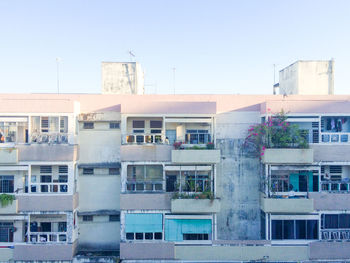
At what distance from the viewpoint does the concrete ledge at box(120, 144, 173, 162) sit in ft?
53.3

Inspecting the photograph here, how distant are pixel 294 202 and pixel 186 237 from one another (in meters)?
5.83

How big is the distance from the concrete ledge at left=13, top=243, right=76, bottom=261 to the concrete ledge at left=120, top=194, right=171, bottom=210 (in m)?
3.56

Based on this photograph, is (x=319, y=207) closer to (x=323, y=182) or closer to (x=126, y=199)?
(x=323, y=182)

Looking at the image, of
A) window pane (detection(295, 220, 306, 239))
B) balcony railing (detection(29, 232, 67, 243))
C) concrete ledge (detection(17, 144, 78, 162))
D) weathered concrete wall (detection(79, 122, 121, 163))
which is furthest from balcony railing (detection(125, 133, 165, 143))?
window pane (detection(295, 220, 306, 239))

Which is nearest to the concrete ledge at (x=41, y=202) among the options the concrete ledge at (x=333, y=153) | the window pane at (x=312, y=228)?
the window pane at (x=312, y=228)

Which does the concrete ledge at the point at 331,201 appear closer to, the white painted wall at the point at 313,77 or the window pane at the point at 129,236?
the white painted wall at the point at 313,77

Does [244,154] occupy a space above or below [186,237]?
above

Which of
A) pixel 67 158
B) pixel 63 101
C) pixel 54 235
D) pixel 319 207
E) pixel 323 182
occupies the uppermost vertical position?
pixel 63 101

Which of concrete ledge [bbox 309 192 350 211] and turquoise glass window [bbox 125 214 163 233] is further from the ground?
concrete ledge [bbox 309 192 350 211]

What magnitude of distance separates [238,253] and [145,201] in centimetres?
542

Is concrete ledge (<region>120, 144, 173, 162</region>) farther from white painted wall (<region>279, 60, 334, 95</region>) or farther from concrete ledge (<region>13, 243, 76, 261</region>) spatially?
white painted wall (<region>279, 60, 334, 95</region>)

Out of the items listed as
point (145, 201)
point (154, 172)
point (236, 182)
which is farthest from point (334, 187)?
point (145, 201)

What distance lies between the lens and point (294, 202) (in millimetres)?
15820

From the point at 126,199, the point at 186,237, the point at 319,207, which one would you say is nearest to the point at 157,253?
the point at 186,237
